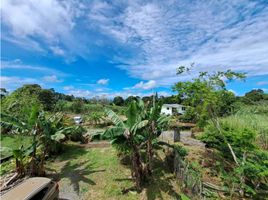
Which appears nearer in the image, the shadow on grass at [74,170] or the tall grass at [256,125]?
the shadow on grass at [74,170]

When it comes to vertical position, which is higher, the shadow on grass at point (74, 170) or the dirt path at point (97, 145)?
the dirt path at point (97, 145)

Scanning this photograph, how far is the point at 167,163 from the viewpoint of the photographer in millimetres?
9492

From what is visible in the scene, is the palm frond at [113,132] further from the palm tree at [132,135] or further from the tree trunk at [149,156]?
the tree trunk at [149,156]

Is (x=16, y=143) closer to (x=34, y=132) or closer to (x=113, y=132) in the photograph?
(x=34, y=132)

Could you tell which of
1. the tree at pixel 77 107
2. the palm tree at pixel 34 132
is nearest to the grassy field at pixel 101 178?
the palm tree at pixel 34 132

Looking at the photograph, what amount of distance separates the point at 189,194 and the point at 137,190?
6.72 ft

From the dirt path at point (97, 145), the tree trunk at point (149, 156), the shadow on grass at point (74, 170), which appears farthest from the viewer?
the dirt path at point (97, 145)

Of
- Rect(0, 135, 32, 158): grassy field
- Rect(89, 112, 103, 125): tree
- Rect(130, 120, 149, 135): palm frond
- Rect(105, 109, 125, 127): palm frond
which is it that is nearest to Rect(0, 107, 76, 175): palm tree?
Rect(0, 135, 32, 158): grassy field

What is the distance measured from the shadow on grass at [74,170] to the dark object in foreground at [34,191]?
168 centimetres

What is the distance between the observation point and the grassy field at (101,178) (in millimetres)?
7251

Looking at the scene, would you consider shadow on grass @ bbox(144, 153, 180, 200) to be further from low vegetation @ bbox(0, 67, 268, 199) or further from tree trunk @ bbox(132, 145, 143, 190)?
tree trunk @ bbox(132, 145, 143, 190)

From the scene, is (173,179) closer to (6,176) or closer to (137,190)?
(137,190)

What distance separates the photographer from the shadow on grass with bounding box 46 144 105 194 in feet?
27.7

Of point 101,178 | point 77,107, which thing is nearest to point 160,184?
point 101,178
